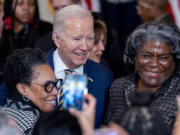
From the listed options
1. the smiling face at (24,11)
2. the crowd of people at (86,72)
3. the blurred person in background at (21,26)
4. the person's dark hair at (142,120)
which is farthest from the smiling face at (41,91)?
the smiling face at (24,11)

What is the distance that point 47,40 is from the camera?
11.3ft

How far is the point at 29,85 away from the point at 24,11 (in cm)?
193

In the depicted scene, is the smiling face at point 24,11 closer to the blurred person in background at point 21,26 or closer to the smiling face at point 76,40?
the blurred person in background at point 21,26

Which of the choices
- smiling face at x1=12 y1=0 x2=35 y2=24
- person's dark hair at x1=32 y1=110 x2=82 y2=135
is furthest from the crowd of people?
smiling face at x1=12 y1=0 x2=35 y2=24

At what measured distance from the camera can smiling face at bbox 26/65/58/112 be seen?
2.49 m

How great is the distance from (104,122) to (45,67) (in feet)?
2.20

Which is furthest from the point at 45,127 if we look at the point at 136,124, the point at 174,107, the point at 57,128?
the point at 174,107

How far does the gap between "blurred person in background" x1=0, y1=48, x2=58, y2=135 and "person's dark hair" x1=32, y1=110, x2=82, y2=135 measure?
78cm

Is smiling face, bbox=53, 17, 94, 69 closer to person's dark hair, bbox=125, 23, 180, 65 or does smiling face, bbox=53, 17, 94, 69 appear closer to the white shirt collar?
the white shirt collar

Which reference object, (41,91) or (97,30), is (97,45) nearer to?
(97,30)

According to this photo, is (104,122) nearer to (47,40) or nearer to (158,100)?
(158,100)

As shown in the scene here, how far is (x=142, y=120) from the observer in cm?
159

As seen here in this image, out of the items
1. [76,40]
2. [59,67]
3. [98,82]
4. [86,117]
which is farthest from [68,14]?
[86,117]

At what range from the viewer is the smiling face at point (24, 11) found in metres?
4.23
